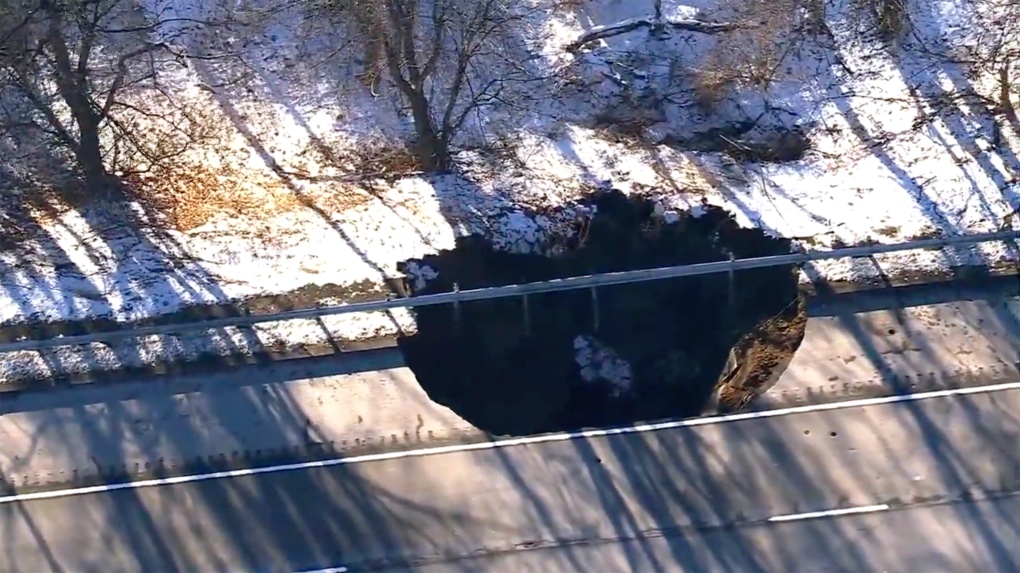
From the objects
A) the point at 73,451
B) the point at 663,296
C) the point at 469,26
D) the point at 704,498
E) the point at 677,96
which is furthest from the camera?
the point at 677,96

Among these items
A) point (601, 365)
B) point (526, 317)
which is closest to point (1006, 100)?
point (601, 365)

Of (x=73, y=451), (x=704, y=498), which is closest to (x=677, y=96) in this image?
(x=704, y=498)

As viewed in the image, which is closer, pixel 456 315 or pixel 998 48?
pixel 456 315

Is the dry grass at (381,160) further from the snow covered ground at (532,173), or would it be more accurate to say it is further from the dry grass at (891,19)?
the dry grass at (891,19)

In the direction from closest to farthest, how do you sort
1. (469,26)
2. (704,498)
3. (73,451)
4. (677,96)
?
(704,498) → (73,451) → (469,26) → (677,96)

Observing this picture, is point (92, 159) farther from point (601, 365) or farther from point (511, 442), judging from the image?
point (601, 365)

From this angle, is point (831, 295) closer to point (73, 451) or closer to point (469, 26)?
point (469, 26)
